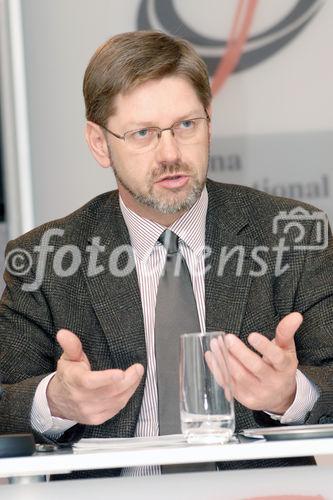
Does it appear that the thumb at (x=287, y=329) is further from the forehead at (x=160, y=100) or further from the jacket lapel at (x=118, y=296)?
the forehead at (x=160, y=100)

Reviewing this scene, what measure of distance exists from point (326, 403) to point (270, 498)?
0.55 metres

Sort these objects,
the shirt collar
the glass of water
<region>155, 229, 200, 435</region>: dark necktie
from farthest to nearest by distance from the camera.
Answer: the shirt collar, <region>155, 229, 200, 435</region>: dark necktie, the glass of water

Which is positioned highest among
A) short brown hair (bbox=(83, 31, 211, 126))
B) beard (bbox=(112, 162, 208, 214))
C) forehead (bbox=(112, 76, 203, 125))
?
short brown hair (bbox=(83, 31, 211, 126))

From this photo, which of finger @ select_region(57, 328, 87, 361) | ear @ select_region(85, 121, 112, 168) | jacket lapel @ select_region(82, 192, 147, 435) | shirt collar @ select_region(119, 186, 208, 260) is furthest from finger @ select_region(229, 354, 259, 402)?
ear @ select_region(85, 121, 112, 168)

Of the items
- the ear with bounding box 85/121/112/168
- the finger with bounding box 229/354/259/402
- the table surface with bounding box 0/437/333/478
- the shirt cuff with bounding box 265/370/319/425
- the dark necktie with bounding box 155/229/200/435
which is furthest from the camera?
the ear with bounding box 85/121/112/168

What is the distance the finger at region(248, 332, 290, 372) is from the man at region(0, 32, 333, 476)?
414 mm

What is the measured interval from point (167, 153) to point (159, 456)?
1032 millimetres

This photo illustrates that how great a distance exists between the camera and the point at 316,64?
4000mm

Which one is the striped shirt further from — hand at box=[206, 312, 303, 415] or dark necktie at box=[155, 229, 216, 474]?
hand at box=[206, 312, 303, 415]

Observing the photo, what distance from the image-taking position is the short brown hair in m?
2.46

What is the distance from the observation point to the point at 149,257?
8.14 feet

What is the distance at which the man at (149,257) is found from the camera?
2367mm

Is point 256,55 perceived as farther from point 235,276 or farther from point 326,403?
point 326,403

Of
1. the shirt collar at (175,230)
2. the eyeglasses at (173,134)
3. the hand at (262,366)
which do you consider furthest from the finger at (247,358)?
the eyeglasses at (173,134)
